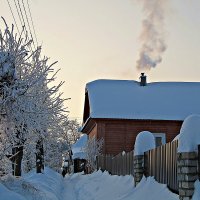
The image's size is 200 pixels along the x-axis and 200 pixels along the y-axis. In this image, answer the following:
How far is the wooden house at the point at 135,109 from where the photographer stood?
115 feet

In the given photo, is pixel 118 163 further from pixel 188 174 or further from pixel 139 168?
pixel 188 174

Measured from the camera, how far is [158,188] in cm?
1216

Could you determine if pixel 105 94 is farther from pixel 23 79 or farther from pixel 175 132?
pixel 23 79

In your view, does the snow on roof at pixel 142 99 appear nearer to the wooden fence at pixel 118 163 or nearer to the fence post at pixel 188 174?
the wooden fence at pixel 118 163

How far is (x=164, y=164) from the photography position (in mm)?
12453

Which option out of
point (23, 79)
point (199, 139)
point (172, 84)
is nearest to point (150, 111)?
point (172, 84)

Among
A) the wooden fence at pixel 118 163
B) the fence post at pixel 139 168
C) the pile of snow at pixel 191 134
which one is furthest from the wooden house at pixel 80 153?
the pile of snow at pixel 191 134

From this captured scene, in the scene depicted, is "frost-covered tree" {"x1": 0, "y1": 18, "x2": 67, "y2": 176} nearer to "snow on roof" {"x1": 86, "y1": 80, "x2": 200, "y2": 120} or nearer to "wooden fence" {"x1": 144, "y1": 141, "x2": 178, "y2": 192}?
"wooden fence" {"x1": 144, "y1": 141, "x2": 178, "y2": 192}

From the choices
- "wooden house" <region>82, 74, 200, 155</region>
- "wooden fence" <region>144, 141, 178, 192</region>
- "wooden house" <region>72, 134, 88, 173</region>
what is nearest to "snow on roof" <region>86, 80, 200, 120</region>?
"wooden house" <region>82, 74, 200, 155</region>

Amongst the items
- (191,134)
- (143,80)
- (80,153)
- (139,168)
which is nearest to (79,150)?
(80,153)

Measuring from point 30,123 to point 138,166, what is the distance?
466 cm

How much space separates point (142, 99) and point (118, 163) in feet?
51.4

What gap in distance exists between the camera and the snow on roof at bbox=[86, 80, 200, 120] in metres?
35.9

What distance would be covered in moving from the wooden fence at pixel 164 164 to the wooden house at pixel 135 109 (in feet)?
65.8
